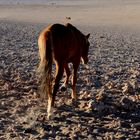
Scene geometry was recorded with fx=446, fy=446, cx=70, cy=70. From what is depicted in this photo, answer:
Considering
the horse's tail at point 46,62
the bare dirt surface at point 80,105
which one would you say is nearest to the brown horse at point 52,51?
the horse's tail at point 46,62

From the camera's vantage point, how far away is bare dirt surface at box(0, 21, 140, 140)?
23.1 feet

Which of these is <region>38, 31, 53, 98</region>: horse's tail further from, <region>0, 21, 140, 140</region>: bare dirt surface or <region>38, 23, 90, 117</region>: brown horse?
<region>0, 21, 140, 140</region>: bare dirt surface

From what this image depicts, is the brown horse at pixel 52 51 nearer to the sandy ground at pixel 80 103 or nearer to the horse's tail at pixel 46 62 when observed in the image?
the horse's tail at pixel 46 62

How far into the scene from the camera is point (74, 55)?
8.77m

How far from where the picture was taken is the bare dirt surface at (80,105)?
7.04 meters

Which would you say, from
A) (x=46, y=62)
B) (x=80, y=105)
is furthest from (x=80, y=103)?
(x=46, y=62)

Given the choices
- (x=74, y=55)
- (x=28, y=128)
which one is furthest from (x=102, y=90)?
(x=28, y=128)

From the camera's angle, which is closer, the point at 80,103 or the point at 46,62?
the point at 46,62

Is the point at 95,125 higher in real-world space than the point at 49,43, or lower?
lower

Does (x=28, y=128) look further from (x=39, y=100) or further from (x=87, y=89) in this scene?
(x=87, y=89)

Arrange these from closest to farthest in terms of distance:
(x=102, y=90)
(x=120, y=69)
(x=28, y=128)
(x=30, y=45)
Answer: (x=28, y=128)
(x=102, y=90)
(x=120, y=69)
(x=30, y=45)

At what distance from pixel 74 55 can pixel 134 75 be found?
9.06ft

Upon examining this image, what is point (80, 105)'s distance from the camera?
27.7 feet

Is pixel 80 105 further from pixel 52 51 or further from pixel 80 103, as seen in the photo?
pixel 52 51
